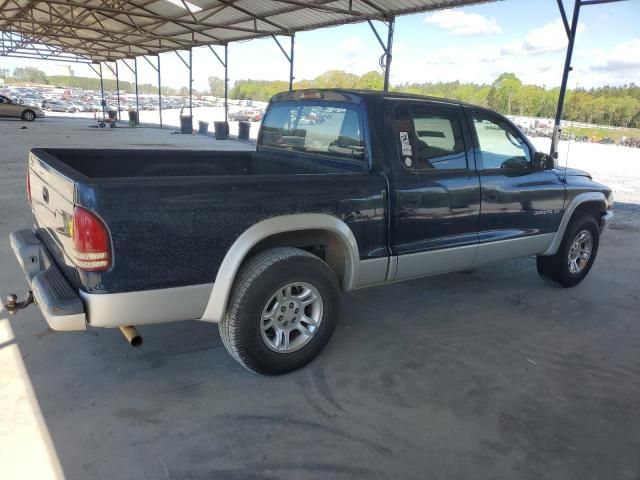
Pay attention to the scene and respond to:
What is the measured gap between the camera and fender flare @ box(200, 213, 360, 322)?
274cm

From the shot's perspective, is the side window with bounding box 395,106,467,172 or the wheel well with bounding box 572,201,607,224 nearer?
the side window with bounding box 395,106,467,172

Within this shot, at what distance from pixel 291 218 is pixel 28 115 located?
30369 mm

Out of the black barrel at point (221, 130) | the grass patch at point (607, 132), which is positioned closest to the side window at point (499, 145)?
the black barrel at point (221, 130)

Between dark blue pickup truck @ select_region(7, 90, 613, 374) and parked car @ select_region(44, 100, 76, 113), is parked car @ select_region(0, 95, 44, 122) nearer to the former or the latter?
parked car @ select_region(44, 100, 76, 113)

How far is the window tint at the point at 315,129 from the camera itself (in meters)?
3.54

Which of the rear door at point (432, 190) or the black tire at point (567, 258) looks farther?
the black tire at point (567, 258)

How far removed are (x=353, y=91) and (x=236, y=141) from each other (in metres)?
18.3

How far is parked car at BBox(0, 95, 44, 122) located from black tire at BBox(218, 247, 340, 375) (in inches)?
1190

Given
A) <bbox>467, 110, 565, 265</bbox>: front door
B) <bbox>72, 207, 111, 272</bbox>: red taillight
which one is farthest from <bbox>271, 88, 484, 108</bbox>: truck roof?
<bbox>72, 207, 111, 272</bbox>: red taillight

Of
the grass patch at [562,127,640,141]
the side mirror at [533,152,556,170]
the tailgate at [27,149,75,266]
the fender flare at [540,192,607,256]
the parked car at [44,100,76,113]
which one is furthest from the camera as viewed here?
the parked car at [44,100,76,113]

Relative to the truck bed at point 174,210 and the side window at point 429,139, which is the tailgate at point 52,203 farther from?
the side window at point 429,139

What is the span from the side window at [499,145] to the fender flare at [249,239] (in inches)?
65.6

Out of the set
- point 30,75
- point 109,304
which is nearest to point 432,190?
point 109,304

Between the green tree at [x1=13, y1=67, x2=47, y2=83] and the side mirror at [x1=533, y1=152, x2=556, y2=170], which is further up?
the green tree at [x1=13, y1=67, x2=47, y2=83]
